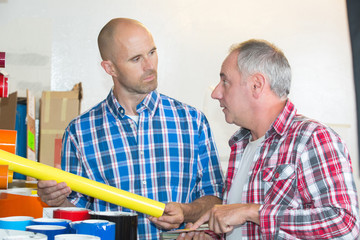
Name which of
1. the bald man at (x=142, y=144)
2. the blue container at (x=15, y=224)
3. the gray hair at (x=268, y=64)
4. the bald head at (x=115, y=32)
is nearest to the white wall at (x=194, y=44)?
the bald head at (x=115, y=32)

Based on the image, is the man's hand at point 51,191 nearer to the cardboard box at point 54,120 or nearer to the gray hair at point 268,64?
the gray hair at point 268,64

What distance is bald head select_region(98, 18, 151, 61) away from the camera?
75.8 inches

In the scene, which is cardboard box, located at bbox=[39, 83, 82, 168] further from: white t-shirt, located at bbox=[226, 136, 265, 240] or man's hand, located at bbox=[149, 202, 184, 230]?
man's hand, located at bbox=[149, 202, 184, 230]

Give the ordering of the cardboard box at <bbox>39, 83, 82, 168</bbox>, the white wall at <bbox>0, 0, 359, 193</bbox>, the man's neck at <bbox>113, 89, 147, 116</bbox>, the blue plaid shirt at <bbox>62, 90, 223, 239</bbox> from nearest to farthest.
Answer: the blue plaid shirt at <bbox>62, 90, 223, 239</bbox> < the man's neck at <bbox>113, 89, 147, 116</bbox> < the cardboard box at <bbox>39, 83, 82, 168</bbox> < the white wall at <bbox>0, 0, 359, 193</bbox>

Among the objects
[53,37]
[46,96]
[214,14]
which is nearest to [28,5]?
[53,37]

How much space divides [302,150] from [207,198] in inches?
19.9

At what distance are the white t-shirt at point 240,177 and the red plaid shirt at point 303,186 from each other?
0.08m

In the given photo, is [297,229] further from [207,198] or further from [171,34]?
[171,34]

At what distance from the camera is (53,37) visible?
3.45 meters

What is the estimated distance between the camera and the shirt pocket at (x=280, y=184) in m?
1.32

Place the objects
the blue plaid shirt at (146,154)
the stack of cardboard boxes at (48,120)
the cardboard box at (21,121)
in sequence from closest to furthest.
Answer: the blue plaid shirt at (146,154), the cardboard box at (21,121), the stack of cardboard boxes at (48,120)

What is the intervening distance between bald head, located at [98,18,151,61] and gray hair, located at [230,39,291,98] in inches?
21.8

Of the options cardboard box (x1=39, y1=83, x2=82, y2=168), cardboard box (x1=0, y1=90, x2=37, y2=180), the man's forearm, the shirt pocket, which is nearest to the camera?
the shirt pocket

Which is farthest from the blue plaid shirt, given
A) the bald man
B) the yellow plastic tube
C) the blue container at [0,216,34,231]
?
the blue container at [0,216,34,231]
